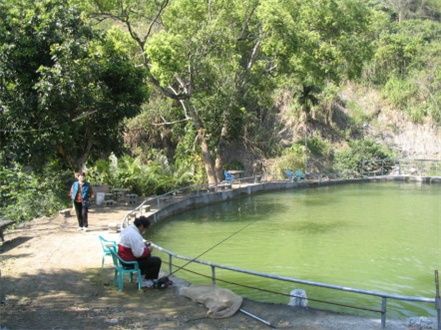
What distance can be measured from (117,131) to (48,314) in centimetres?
1156

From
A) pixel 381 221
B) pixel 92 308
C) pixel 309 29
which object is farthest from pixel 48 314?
pixel 309 29

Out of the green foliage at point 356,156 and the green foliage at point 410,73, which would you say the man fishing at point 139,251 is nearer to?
the green foliage at point 356,156

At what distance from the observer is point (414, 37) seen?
143ft

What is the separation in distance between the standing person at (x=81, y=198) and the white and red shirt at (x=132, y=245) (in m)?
5.59

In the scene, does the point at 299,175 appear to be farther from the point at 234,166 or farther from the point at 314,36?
the point at 314,36

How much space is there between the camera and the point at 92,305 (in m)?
8.63

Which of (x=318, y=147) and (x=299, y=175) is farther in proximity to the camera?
(x=318, y=147)

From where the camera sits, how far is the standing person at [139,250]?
358 inches

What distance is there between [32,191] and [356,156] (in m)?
19.6

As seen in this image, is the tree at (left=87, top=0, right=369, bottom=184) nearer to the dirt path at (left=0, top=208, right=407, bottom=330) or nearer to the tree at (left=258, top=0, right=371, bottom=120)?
the tree at (left=258, top=0, right=371, bottom=120)

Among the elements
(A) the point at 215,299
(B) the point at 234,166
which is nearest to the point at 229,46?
(B) the point at 234,166

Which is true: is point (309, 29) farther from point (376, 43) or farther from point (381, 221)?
point (376, 43)

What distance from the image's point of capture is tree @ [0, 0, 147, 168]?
618 inches

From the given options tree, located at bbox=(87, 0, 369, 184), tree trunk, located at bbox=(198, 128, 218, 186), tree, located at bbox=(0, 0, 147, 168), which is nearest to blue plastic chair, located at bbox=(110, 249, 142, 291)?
tree, located at bbox=(0, 0, 147, 168)
